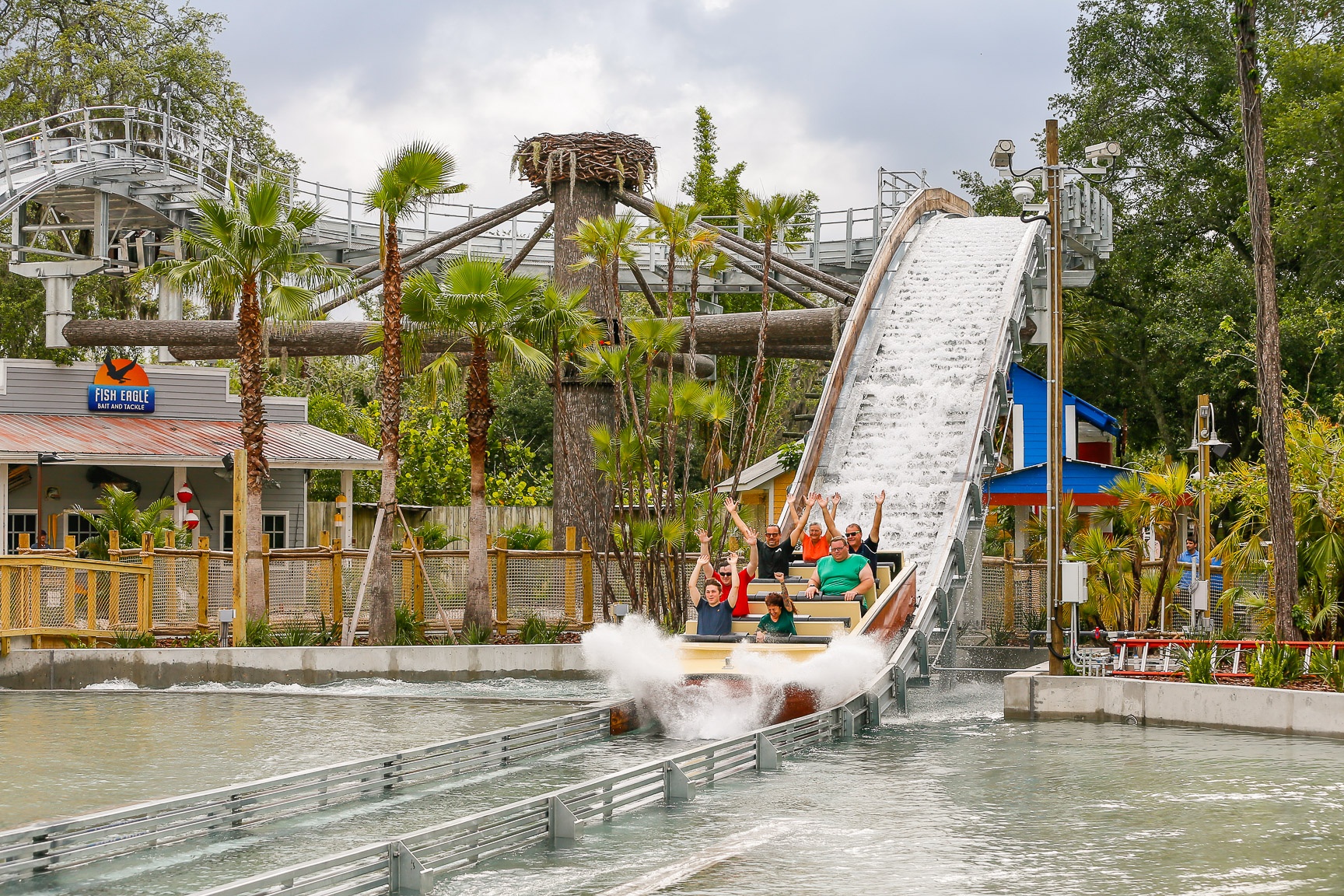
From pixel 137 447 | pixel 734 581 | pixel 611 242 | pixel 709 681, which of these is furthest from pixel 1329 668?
pixel 137 447

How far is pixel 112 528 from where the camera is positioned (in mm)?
23797

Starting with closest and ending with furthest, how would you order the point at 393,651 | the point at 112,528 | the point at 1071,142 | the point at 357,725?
the point at 357,725, the point at 393,651, the point at 112,528, the point at 1071,142

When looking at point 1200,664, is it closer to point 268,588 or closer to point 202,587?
point 268,588

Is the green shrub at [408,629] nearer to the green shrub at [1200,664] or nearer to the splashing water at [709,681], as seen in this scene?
the splashing water at [709,681]

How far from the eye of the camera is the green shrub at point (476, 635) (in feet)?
70.9

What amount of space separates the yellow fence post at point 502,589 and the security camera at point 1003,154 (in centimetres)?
911

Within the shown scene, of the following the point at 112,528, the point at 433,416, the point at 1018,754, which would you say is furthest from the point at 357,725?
the point at 433,416

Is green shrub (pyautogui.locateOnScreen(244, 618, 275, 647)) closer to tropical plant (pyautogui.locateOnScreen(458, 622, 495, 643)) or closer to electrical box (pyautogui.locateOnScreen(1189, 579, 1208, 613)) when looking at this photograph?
tropical plant (pyautogui.locateOnScreen(458, 622, 495, 643))

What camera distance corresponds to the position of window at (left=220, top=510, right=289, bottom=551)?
2984 centimetres

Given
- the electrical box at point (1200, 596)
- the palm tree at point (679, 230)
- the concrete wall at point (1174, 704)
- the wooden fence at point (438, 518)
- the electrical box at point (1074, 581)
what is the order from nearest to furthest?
the concrete wall at point (1174, 704) < the electrical box at point (1074, 581) < the electrical box at point (1200, 596) < the palm tree at point (679, 230) < the wooden fence at point (438, 518)

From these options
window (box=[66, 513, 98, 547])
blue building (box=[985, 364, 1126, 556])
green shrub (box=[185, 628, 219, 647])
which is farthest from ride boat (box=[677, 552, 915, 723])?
window (box=[66, 513, 98, 547])

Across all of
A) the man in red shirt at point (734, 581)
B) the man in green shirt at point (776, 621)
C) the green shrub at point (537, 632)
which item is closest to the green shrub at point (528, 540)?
the green shrub at point (537, 632)

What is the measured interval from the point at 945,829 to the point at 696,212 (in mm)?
12856

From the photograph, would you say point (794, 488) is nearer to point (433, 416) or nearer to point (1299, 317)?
point (1299, 317)
